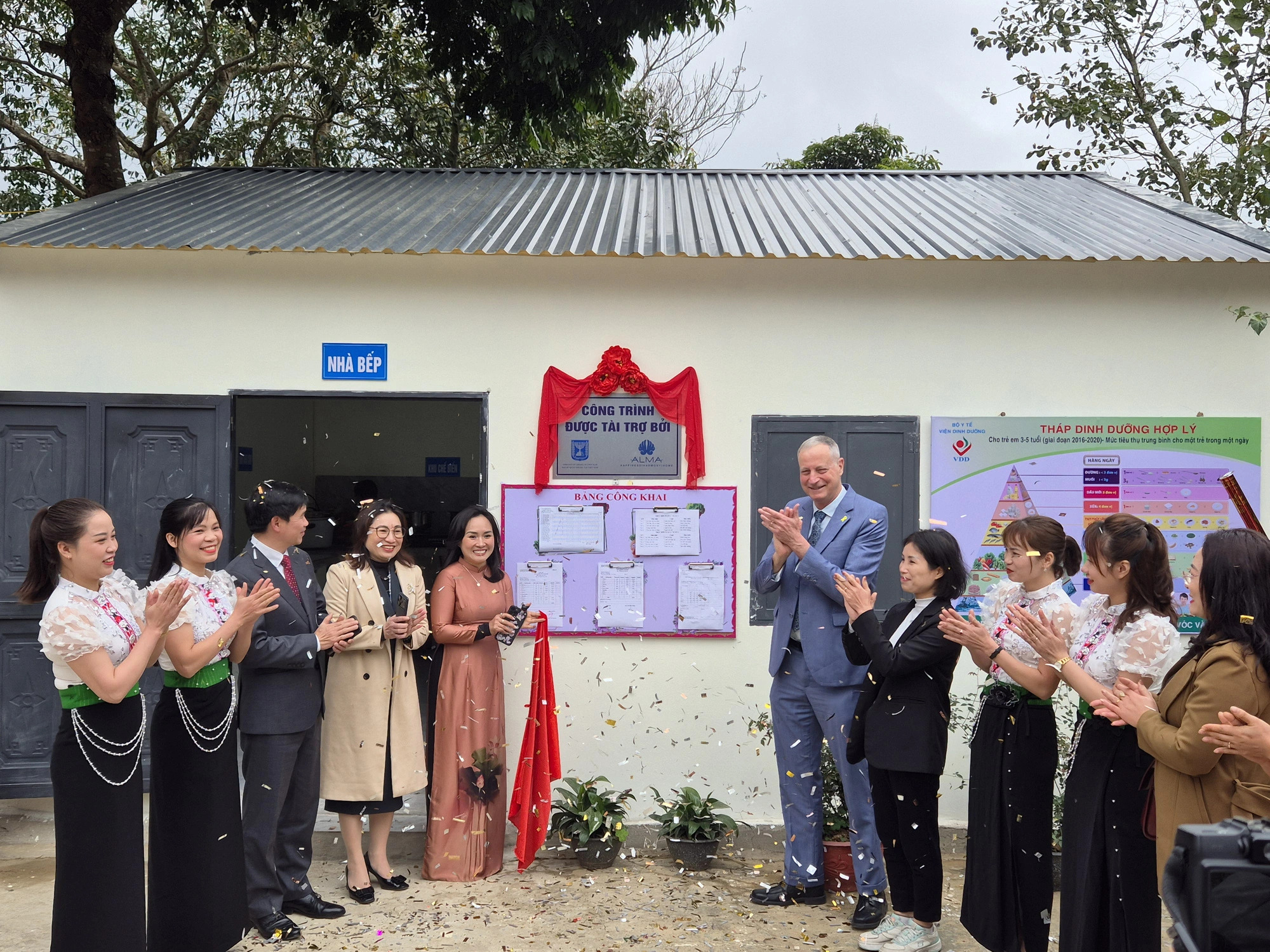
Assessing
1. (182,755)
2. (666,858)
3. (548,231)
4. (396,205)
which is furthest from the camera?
(396,205)

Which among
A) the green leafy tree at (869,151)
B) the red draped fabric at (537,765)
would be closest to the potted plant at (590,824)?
the red draped fabric at (537,765)

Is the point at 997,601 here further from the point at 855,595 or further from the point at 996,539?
the point at 996,539

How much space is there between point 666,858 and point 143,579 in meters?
3.00

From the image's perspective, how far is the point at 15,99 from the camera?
12.7 metres

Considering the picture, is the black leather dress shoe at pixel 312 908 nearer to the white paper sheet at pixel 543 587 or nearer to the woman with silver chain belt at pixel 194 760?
the woman with silver chain belt at pixel 194 760

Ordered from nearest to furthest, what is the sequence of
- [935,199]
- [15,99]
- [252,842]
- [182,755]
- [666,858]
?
[182,755] → [252,842] → [666,858] → [935,199] → [15,99]

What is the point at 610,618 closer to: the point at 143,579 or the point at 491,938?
the point at 491,938

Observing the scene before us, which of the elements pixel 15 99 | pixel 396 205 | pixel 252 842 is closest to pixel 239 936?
pixel 252 842

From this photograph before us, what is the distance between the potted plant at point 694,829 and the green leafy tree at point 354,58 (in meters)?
6.73

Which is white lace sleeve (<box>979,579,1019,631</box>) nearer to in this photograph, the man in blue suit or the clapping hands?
the clapping hands

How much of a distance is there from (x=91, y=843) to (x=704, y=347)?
3.40 m

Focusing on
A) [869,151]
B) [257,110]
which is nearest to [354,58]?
[257,110]

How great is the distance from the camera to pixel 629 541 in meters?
5.12

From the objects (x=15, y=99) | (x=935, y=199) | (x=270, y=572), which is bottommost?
(x=270, y=572)
